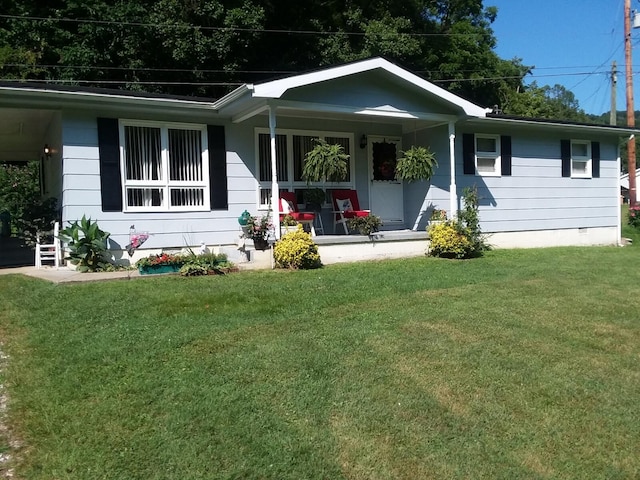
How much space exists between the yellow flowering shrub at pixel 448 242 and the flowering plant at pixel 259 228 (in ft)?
10.5

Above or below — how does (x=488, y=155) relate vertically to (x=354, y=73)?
below

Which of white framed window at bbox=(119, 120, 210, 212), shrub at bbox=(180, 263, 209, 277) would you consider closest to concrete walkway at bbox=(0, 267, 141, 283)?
shrub at bbox=(180, 263, 209, 277)

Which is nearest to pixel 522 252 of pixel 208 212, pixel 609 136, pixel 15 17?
pixel 609 136

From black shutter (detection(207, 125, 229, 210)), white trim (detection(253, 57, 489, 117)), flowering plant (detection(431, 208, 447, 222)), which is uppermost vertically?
white trim (detection(253, 57, 489, 117))

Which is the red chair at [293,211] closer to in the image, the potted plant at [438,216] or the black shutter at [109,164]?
the potted plant at [438,216]

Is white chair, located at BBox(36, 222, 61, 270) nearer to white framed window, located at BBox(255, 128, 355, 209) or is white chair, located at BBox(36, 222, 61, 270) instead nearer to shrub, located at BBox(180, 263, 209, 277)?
shrub, located at BBox(180, 263, 209, 277)

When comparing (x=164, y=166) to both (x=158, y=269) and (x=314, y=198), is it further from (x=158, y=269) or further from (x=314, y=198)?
(x=314, y=198)

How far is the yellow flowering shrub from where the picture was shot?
33.0 ft

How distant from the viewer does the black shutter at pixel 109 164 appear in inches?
344

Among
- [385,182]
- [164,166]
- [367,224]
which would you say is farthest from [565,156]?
[164,166]

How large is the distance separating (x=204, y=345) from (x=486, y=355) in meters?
2.27

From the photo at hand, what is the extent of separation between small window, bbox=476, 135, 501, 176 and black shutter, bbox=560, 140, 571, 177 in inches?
83.1

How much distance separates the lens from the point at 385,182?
1195 centimetres

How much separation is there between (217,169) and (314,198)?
202 centimetres
